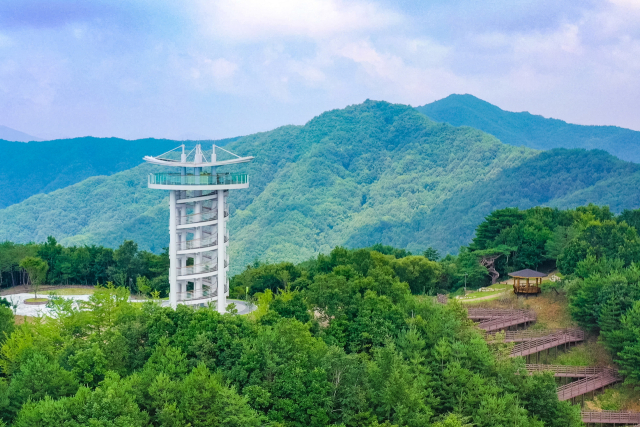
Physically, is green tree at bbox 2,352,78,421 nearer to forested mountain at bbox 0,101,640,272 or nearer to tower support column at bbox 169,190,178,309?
tower support column at bbox 169,190,178,309

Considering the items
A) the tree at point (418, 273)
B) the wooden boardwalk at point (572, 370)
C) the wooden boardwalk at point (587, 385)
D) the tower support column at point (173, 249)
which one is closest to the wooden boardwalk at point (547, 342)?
the wooden boardwalk at point (572, 370)

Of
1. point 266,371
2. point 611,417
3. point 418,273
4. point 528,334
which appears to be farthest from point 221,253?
point 611,417

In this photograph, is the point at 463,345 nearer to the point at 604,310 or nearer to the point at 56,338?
the point at 604,310

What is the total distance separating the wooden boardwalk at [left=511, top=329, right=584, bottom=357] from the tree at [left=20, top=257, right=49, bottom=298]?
133 feet

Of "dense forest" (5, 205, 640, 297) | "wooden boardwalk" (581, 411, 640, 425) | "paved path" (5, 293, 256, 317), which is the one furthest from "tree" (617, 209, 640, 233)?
"paved path" (5, 293, 256, 317)

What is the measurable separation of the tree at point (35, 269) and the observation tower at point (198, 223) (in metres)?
20.3

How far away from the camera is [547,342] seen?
163 feet

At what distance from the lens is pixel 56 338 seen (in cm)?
3991

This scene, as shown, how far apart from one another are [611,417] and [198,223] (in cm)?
2892

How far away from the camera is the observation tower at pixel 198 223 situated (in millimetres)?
47031

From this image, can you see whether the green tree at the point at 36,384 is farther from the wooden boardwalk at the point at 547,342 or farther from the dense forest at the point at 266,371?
the wooden boardwalk at the point at 547,342

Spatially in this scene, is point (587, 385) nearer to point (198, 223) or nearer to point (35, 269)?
point (198, 223)

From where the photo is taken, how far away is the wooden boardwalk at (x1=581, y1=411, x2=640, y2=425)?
4272cm

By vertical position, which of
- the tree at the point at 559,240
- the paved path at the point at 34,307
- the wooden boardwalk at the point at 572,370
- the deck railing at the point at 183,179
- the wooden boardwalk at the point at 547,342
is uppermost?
the deck railing at the point at 183,179
